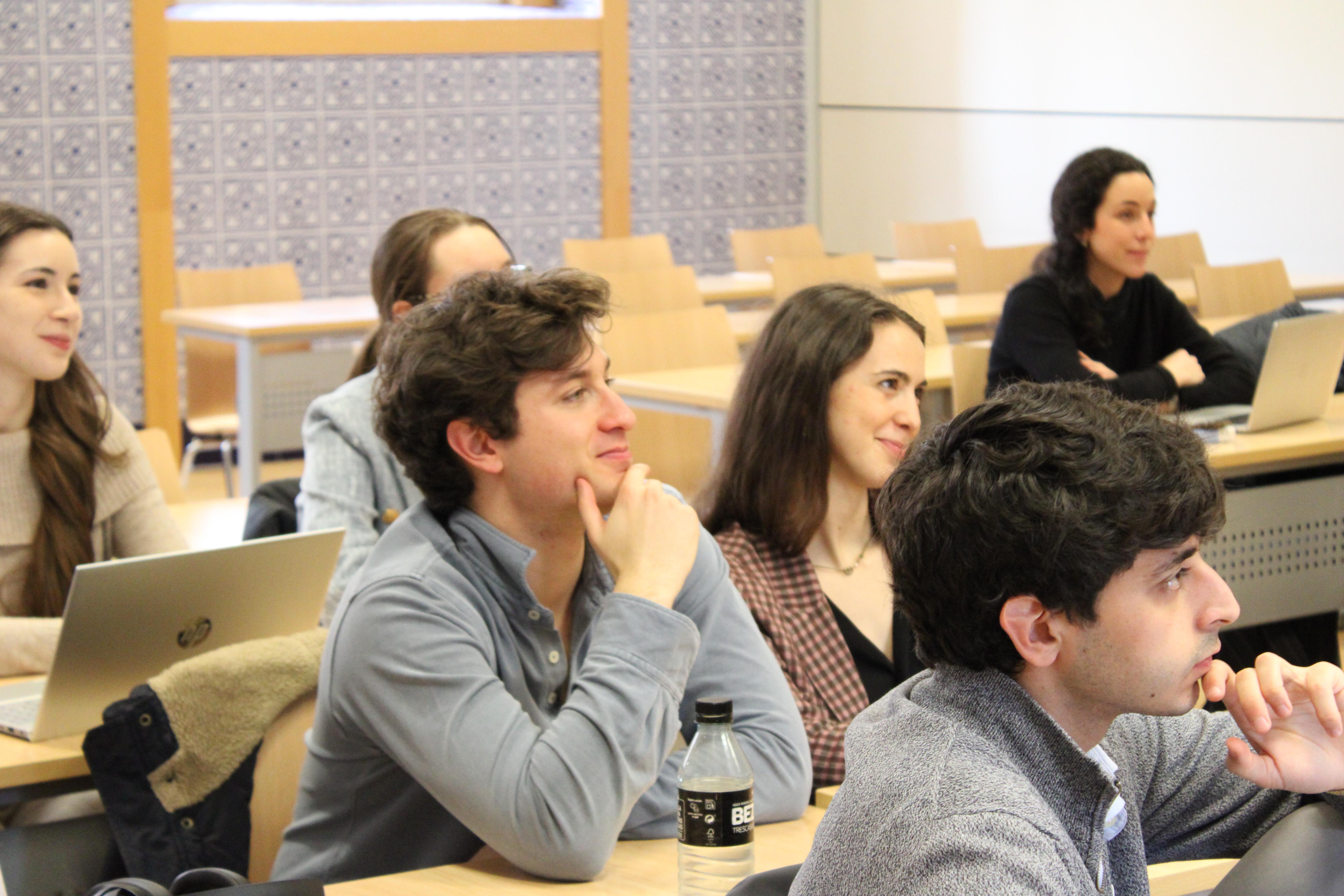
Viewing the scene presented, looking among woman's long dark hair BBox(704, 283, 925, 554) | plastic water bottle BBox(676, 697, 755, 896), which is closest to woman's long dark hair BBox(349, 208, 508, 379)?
woman's long dark hair BBox(704, 283, 925, 554)

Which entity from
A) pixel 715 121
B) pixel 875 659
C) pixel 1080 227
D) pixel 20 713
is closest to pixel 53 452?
pixel 20 713

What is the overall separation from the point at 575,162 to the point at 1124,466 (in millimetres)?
7187

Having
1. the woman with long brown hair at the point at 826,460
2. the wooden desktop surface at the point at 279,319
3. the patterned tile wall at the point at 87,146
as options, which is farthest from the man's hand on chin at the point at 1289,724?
the patterned tile wall at the point at 87,146

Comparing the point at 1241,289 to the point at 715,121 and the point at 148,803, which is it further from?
the point at 148,803

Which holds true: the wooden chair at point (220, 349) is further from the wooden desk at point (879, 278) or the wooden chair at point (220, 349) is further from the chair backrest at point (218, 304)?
the wooden desk at point (879, 278)

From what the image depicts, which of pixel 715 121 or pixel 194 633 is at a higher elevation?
pixel 715 121

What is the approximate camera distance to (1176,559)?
110 cm

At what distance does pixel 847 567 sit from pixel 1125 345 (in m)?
2.27

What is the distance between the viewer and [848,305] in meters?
2.33

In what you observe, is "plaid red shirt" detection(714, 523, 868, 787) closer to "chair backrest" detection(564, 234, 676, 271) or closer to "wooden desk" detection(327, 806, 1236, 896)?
"wooden desk" detection(327, 806, 1236, 896)

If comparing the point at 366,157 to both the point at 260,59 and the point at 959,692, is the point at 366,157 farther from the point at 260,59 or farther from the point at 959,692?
the point at 959,692

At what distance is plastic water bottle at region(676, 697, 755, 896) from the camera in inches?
59.7

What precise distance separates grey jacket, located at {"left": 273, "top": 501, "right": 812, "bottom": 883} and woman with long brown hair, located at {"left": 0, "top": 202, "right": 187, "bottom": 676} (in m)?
0.89

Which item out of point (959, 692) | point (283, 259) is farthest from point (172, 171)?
point (959, 692)
